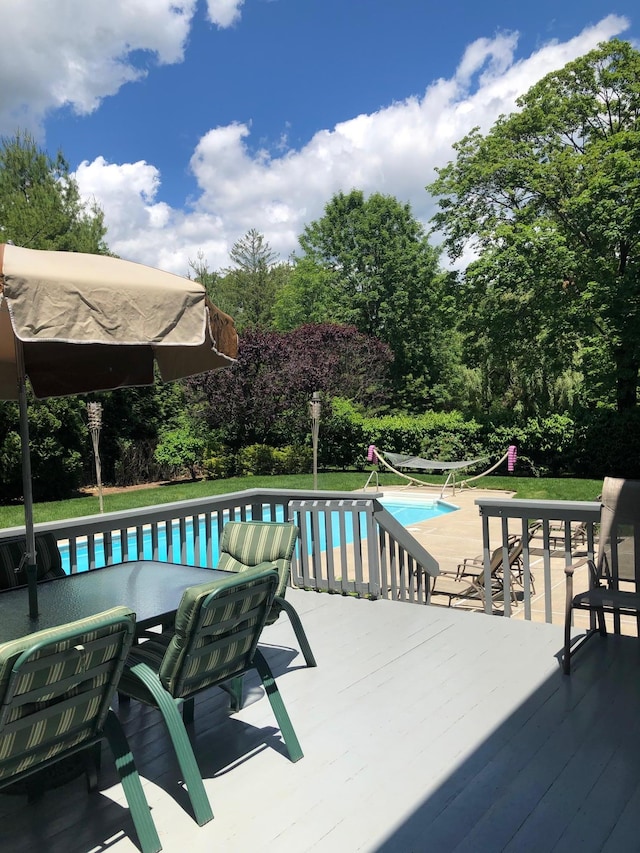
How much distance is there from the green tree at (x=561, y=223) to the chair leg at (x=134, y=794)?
49.7ft

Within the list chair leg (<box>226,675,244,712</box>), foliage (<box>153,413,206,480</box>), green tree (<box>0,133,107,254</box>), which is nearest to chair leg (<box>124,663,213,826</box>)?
chair leg (<box>226,675,244,712</box>)

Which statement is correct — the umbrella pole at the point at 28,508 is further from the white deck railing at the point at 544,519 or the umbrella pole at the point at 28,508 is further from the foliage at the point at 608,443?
the foliage at the point at 608,443

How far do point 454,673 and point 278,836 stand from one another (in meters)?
1.53

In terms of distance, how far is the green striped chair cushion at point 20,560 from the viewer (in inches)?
132

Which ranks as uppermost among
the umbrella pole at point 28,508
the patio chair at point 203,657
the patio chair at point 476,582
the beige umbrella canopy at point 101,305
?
the beige umbrella canopy at point 101,305

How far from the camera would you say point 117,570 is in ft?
10.9

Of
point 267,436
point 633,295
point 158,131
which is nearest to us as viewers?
point 633,295

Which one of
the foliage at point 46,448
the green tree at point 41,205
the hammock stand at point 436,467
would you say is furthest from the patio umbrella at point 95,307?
the green tree at point 41,205

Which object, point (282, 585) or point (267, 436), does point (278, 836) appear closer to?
point (282, 585)

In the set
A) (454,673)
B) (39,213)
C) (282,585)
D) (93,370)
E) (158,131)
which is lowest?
(454,673)

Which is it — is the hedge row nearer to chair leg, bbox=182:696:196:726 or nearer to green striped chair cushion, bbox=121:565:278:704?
chair leg, bbox=182:696:196:726

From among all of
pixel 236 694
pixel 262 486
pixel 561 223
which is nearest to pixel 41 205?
pixel 262 486

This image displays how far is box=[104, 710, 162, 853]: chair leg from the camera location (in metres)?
1.98

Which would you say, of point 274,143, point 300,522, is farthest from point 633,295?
point 274,143
